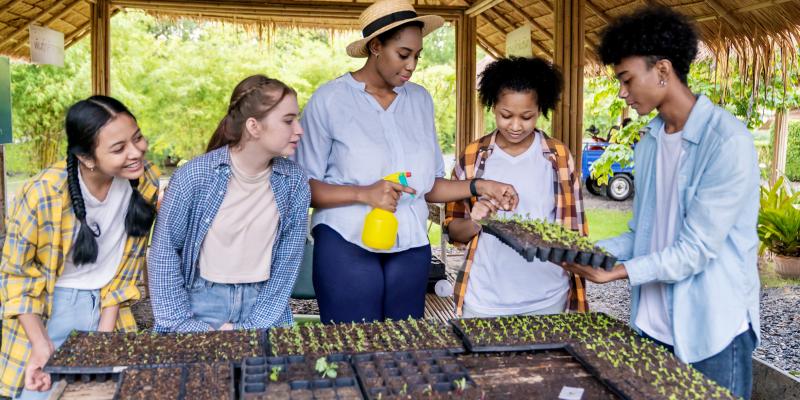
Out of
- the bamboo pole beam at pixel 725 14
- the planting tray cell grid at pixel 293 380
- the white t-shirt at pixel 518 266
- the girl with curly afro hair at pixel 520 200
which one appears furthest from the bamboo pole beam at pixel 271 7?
the planting tray cell grid at pixel 293 380

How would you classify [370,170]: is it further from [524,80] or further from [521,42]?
[521,42]

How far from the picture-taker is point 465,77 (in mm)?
6996

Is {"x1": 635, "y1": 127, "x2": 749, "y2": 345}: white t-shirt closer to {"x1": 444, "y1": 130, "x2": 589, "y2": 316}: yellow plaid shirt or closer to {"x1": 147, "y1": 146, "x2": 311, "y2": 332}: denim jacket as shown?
{"x1": 444, "y1": 130, "x2": 589, "y2": 316}: yellow plaid shirt

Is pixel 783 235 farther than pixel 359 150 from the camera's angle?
Yes

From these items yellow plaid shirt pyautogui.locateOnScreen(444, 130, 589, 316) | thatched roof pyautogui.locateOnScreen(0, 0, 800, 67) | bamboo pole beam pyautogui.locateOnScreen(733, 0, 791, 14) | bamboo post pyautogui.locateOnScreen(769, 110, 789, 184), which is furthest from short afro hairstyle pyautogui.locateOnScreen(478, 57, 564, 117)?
bamboo post pyautogui.locateOnScreen(769, 110, 789, 184)

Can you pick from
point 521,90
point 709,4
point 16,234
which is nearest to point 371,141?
point 521,90

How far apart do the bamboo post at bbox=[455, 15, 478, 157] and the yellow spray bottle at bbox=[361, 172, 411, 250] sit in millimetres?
4668

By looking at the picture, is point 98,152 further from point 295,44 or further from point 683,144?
point 295,44

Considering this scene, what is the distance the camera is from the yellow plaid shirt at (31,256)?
2072 millimetres

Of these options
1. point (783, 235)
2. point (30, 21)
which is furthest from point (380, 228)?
point (783, 235)

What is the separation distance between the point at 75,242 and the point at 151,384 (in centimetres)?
71

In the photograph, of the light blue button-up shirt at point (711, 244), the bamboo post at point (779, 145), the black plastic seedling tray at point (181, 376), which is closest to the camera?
the black plastic seedling tray at point (181, 376)

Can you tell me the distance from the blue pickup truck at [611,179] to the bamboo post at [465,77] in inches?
290

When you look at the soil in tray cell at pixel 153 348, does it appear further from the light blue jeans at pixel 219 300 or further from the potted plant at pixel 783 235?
the potted plant at pixel 783 235
